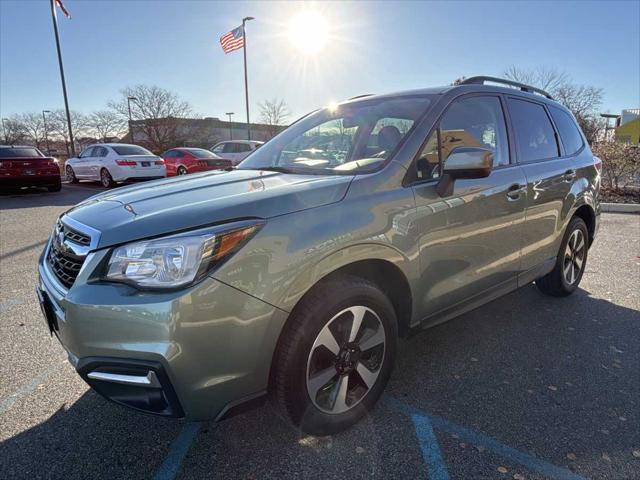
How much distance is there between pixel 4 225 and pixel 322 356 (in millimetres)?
8299

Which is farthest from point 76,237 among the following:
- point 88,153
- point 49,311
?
point 88,153

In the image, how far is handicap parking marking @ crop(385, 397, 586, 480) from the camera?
76.7 inches

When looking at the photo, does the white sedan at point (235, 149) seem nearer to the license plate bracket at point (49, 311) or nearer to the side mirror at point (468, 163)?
the license plate bracket at point (49, 311)

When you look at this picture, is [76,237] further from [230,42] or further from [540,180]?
[230,42]

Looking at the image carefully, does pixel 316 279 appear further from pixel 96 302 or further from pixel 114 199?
pixel 114 199

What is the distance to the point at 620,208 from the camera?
936cm

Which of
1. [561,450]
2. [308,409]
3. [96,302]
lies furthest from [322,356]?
[561,450]

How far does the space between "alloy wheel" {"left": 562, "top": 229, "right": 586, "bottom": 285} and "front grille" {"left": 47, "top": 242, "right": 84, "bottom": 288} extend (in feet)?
12.8

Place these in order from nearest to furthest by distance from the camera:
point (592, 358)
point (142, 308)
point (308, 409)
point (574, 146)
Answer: point (142, 308)
point (308, 409)
point (592, 358)
point (574, 146)

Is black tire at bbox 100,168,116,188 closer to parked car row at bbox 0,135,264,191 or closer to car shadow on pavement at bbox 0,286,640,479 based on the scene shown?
parked car row at bbox 0,135,264,191

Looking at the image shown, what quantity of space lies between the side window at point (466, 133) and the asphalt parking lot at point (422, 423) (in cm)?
135

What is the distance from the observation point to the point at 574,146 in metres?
3.96

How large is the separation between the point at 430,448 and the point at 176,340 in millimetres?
1364

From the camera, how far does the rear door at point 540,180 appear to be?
3.21 metres
